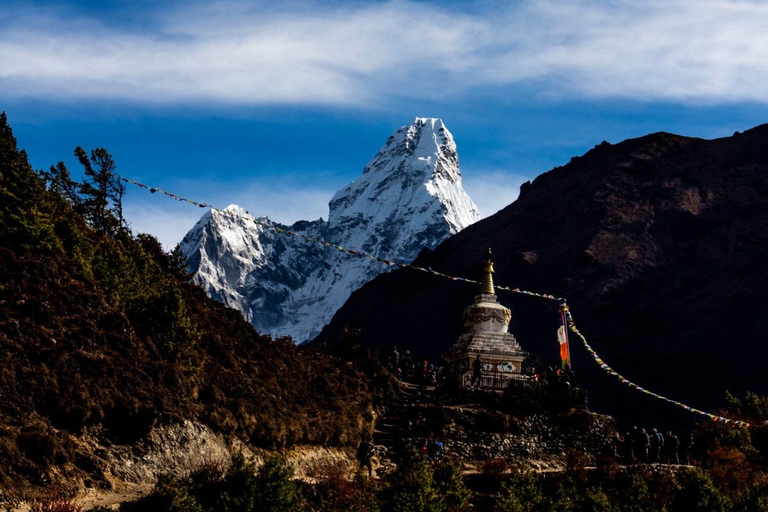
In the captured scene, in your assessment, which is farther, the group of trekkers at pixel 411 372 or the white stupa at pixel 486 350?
the group of trekkers at pixel 411 372

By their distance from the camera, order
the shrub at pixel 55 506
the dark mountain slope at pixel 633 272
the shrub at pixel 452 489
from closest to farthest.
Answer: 1. the shrub at pixel 55 506
2. the shrub at pixel 452 489
3. the dark mountain slope at pixel 633 272

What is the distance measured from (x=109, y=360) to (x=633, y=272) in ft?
363

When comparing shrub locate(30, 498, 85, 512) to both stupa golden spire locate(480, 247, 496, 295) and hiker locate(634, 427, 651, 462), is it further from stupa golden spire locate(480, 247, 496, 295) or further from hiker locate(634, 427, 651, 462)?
stupa golden spire locate(480, 247, 496, 295)

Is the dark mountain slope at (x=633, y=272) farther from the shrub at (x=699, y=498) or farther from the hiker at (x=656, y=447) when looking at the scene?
the shrub at (x=699, y=498)

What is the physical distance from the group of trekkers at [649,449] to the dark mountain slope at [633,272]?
202 feet

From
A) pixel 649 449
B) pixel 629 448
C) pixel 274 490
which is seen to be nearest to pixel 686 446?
pixel 649 449

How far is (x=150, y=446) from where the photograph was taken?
26.8m

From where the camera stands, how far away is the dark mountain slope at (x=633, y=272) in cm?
10846

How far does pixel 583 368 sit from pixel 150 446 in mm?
87051

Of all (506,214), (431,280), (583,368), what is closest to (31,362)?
(583,368)

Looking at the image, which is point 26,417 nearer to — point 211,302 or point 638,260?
point 211,302

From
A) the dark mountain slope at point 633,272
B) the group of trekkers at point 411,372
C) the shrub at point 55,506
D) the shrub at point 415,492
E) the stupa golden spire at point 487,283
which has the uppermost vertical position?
the dark mountain slope at point 633,272

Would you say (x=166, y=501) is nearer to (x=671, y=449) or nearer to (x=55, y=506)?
(x=55, y=506)

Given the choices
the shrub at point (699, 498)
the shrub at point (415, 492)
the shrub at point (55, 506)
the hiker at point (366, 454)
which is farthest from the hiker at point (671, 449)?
the shrub at point (55, 506)
